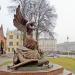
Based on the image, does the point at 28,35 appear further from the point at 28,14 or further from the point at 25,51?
the point at 28,14

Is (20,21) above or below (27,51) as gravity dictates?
above

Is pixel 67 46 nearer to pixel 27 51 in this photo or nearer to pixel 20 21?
pixel 20 21

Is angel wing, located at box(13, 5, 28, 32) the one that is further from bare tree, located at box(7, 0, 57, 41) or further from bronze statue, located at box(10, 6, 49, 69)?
bare tree, located at box(7, 0, 57, 41)

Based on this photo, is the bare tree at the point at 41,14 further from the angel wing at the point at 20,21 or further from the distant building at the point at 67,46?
the distant building at the point at 67,46

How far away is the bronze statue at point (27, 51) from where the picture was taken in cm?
1069

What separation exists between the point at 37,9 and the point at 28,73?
2622cm

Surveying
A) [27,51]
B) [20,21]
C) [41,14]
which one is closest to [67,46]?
[41,14]

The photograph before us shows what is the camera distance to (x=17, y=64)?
1064 cm

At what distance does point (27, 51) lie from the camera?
36.4 ft

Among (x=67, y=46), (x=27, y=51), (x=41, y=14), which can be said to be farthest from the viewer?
(x=67, y=46)

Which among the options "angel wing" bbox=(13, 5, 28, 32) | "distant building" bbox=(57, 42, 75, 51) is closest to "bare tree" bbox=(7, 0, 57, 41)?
"angel wing" bbox=(13, 5, 28, 32)

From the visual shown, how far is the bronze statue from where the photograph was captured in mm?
10690

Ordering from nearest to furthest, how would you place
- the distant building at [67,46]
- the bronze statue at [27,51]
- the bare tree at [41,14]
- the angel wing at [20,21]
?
the bronze statue at [27,51] < the angel wing at [20,21] < the bare tree at [41,14] < the distant building at [67,46]

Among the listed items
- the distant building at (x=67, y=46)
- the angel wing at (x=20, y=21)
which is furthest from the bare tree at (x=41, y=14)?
the distant building at (x=67, y=46)
